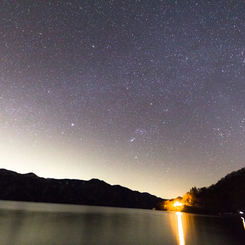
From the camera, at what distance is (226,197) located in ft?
585

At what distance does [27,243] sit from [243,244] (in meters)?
33.4

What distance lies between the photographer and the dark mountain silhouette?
163375 millimetres

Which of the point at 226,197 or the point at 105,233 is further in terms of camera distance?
the point at 226,197

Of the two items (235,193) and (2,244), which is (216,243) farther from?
(235,193)

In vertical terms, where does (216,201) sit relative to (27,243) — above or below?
above

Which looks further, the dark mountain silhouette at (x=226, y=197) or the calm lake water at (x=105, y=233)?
the dark mountain silhouette at (x=226, y=197)

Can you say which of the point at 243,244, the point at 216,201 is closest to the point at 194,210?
the point at 216,201

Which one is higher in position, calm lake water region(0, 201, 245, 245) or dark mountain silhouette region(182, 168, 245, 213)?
dark mountain silhouette region(182, 168, 245, 213)

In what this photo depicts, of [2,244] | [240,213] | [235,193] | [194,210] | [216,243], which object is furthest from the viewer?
[194,210]

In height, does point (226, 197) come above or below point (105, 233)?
above

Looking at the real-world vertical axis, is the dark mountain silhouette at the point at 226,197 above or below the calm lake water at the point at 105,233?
above

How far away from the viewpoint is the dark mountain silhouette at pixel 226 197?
163 meters

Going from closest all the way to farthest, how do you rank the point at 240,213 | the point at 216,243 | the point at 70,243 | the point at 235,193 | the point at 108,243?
the point at 70,243, the point at 108,243, the point at 216,243, the point at 240,213, the point at 235,193

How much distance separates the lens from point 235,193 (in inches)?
6516
